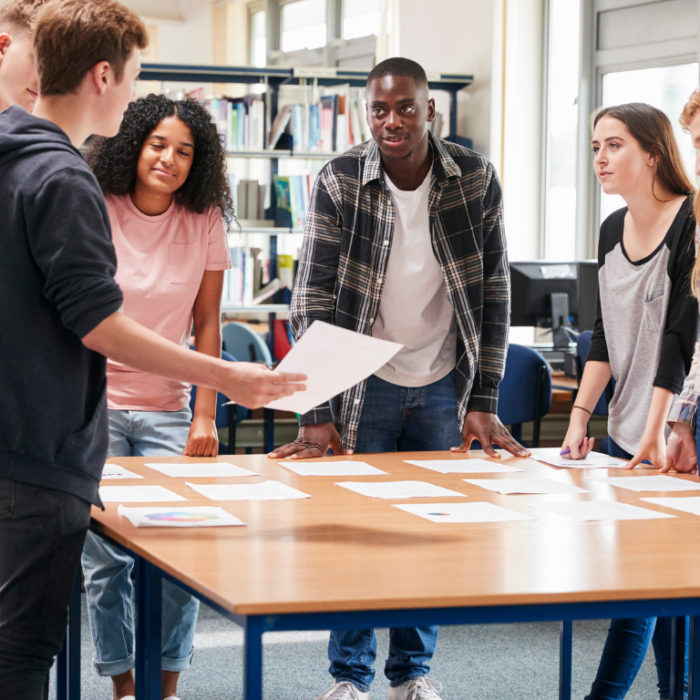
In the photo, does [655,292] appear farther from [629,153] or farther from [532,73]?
[532,73]

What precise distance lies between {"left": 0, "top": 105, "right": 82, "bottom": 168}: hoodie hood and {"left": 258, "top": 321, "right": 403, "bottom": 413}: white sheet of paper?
17.6 inches

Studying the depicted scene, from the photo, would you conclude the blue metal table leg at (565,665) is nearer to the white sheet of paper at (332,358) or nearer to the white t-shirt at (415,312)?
the white t-shirt at (415,312)

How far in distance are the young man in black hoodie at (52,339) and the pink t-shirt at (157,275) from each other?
2.74 ft

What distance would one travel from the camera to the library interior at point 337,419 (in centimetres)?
118

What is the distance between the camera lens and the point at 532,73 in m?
6.05

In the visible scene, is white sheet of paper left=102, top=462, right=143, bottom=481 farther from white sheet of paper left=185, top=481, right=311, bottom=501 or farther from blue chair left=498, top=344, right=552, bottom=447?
blue chair left=498, top=344, right=552, bottom=447

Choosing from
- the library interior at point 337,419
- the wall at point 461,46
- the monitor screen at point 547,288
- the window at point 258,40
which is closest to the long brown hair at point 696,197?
the library interior at point 337,419

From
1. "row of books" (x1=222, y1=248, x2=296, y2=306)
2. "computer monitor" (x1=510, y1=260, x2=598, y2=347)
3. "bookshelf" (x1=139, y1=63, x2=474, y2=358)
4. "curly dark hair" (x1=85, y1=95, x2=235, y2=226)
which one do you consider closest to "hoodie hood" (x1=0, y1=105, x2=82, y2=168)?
"curly dark hair" (x1=85, y1=95, x2=235, y2=226)

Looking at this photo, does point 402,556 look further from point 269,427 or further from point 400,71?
point 269,427

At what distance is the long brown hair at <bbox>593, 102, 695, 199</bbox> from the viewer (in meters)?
2.16

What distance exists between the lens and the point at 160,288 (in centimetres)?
210

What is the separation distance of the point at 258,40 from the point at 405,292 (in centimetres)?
683

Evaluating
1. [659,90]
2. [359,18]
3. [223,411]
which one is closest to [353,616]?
[223,411]

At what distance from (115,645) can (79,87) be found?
1280mm
